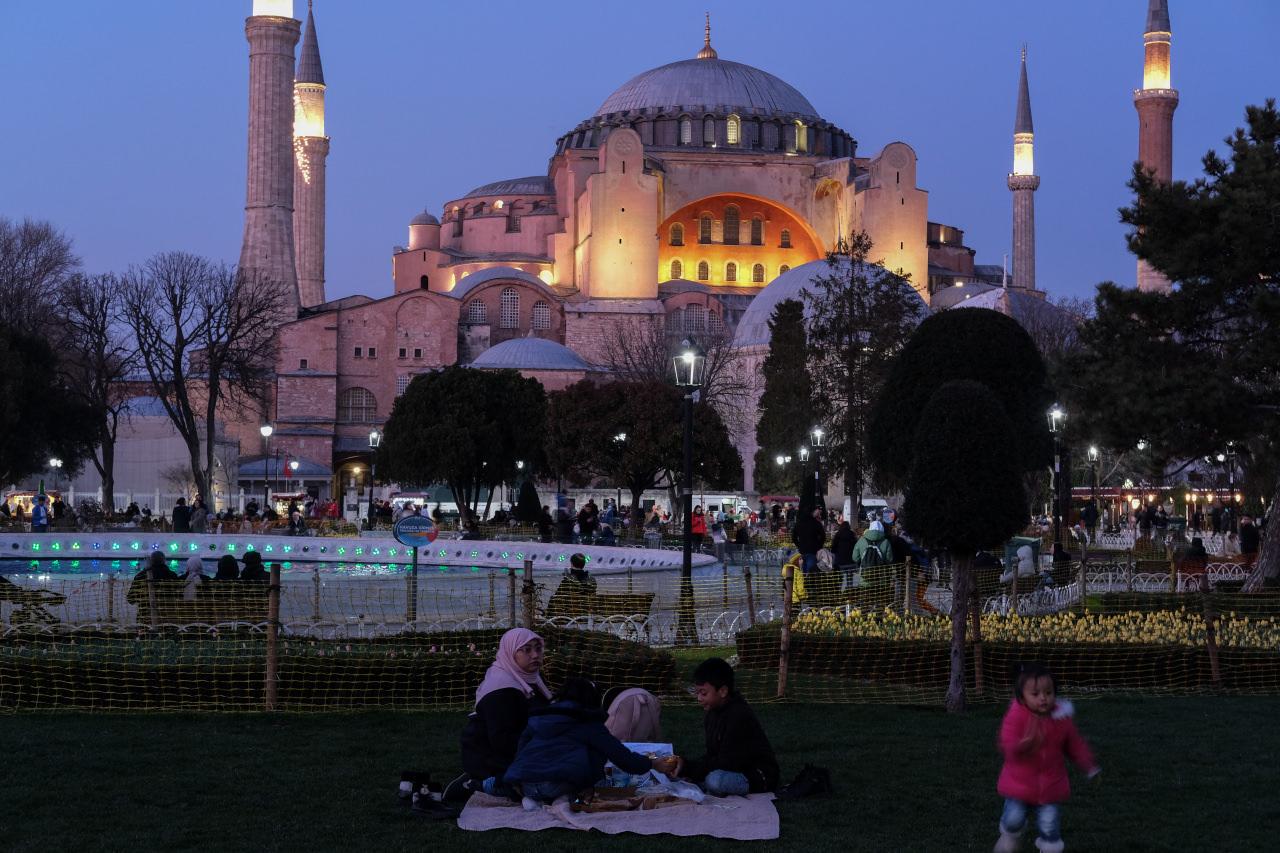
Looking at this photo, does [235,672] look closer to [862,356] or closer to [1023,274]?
[862,356]

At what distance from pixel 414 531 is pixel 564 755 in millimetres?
7140

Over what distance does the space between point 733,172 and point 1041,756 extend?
53.6 m

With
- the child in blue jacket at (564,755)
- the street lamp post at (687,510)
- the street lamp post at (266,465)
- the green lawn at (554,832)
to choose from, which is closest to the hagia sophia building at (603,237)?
the street lamp post at (266,465)

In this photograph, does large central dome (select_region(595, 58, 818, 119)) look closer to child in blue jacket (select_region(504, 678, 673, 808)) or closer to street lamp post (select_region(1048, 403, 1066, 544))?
→ street lamp post (select_region(1048, 403, 1066, 544))

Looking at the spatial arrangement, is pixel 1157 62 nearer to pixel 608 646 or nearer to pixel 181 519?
pixel 181 519

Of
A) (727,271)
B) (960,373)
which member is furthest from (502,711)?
(727,271)

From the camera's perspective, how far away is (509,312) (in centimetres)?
5406

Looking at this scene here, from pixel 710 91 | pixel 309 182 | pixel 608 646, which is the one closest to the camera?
pixel 608 646

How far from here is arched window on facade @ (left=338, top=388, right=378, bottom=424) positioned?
51.0m

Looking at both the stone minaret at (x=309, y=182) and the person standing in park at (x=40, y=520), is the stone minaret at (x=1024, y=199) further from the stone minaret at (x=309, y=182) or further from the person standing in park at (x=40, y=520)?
the person standing in park at (x=40, y=520)

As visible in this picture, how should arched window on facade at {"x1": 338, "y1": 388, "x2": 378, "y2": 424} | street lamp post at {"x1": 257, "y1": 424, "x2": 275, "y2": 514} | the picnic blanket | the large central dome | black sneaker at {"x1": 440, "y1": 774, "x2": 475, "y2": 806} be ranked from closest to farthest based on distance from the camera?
1. the picnic blanket
2. black sneaker at {"x1": 440, "y1": 774, "x2": 475, "y2": 806}
3. street lamp post at {"x1": 257, "y1": 424, "x2": 275, "y2": 514}
4. arched window on facade at {"x1": 338, "y1": 388, "x2": 378, "y2": 424}
5. the large central dome

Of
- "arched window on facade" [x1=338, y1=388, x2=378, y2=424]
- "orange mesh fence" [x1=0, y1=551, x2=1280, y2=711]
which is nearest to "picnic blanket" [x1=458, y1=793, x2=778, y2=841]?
"orange mesh fence" [x1=0, y1=551, x2=1280, y2=711]

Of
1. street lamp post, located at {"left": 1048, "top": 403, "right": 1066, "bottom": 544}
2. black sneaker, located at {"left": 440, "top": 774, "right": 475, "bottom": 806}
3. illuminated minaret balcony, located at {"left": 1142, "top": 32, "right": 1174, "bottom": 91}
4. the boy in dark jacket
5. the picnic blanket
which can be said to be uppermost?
illuminated minaret balcony, located at {"left": 1142, "top": 32, "right": 1174, "bottom": 91}

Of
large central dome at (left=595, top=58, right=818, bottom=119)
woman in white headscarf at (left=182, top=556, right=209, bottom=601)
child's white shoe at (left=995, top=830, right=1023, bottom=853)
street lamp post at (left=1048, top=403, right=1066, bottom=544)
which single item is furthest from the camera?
large central dome at (left=595, top=58, right=818, bottom=119)
